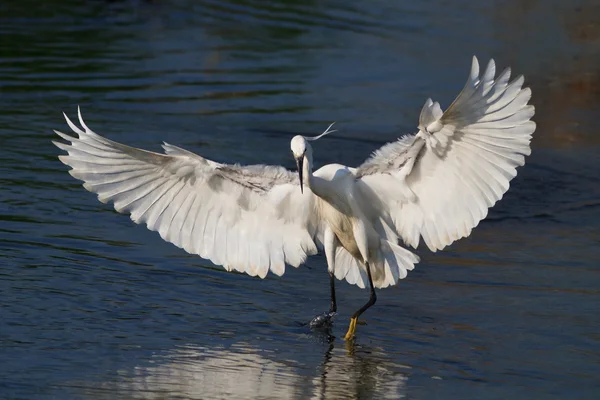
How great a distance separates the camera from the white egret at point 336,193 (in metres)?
6.82

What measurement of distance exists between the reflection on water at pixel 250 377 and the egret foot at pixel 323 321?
39 centimetres

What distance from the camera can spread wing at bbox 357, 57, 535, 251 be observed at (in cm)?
665

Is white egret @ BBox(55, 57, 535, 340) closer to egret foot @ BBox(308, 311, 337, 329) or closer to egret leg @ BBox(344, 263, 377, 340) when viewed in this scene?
egret leg @ BBox(344, 263, 377, 340)

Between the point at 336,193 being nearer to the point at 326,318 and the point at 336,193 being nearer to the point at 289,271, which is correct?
the point at 326,318

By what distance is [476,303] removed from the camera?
786 centimetres

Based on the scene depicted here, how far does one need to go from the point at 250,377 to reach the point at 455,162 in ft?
5.70

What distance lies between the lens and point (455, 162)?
7031 mm

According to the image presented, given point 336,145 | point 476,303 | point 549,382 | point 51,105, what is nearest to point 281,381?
point 549,382

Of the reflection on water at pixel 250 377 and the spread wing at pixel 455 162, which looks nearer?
the reflection on water at pixel 250 377

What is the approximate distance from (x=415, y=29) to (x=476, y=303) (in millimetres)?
10109

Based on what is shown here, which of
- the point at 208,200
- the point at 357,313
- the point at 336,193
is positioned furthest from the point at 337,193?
Result: the point at 208,200

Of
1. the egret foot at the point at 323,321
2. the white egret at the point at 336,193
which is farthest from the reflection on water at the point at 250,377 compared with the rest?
the white egret at the point at 336,193

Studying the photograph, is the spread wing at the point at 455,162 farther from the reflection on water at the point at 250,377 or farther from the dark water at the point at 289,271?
the reflection on water at the point at 250,377

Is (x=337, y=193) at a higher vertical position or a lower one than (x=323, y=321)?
higher
